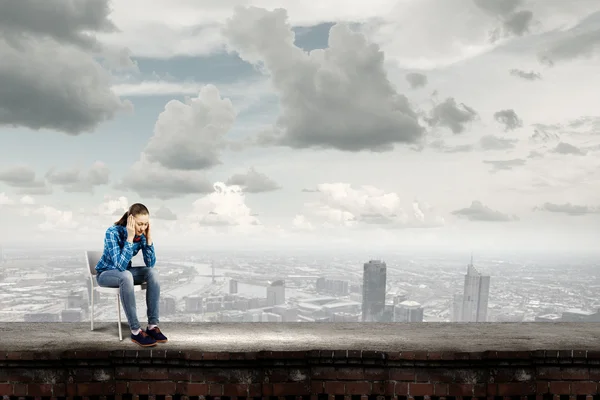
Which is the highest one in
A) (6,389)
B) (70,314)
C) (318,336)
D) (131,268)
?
(131,268)

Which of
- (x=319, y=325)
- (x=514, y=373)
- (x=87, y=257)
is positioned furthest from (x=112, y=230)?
(x=514, y=373)

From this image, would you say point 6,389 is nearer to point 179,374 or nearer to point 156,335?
point 156,335

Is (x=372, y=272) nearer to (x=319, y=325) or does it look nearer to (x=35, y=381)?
(x=319, y=325)

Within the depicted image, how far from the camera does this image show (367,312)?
46.0 ft

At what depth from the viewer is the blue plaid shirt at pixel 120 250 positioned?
5.51 metres

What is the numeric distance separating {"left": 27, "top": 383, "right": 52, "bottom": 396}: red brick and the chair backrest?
5.54 feet

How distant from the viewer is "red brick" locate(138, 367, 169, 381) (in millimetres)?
4480

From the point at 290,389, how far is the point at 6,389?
2.39 metres

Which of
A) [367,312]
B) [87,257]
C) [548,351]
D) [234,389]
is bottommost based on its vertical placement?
[367,312]

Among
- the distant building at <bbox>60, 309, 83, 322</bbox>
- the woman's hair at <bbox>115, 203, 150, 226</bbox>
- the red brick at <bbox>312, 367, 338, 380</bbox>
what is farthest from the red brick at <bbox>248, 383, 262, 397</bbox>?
the distant building at <bbox>60, 309, 83, 322</bbox>

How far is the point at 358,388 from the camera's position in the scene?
4473 millimetres

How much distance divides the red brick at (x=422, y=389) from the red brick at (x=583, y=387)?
123 cm

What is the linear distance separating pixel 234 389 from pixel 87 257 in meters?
2.61

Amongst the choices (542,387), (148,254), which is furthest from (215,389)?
(542,387)
